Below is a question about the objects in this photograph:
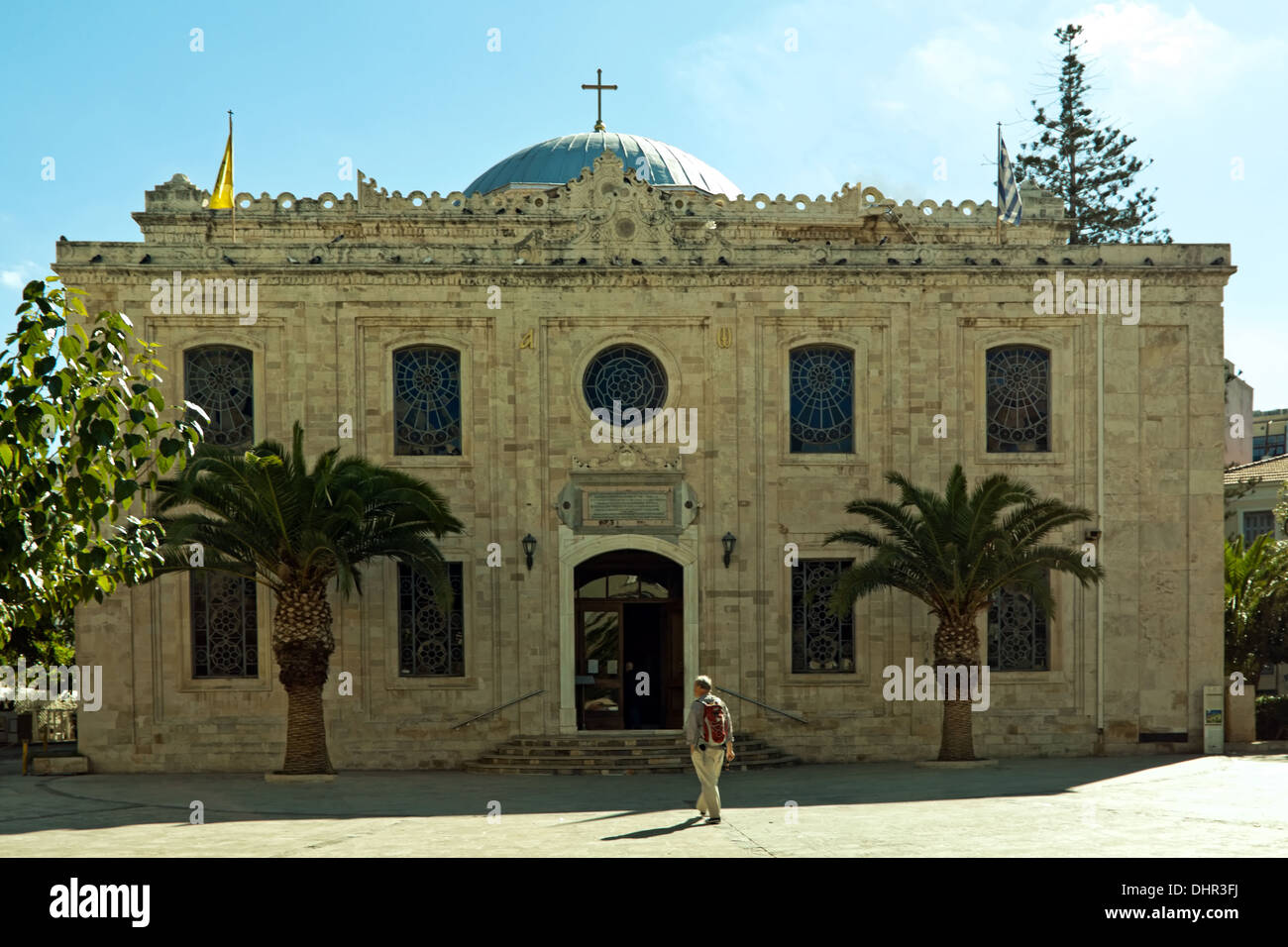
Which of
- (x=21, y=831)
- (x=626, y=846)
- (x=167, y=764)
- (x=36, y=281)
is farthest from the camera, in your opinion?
(x=167, y=764)

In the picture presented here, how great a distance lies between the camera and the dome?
31344 millimetres

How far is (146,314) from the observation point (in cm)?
2342

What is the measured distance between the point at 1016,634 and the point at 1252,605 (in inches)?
247

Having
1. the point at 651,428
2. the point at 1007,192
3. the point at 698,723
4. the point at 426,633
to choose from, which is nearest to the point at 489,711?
the point at 426,633

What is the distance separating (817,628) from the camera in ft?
79.1

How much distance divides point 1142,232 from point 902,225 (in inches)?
851

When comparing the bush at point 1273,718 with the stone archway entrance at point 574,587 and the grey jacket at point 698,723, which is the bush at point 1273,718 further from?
the grey jacket at point 698,723

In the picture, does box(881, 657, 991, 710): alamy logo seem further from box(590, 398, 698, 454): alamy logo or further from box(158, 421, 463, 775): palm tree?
box(158, 421, 463, 775): palm tree

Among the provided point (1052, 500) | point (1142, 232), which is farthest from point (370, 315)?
point (1142, 232)

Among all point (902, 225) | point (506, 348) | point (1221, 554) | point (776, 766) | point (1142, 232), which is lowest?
point (776, 766)

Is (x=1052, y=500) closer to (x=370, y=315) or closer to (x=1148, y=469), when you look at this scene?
(x=1148, y=469)

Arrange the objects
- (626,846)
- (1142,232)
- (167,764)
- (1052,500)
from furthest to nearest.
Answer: (1142,232) → (167,764) → (1052,500) → (626,846)

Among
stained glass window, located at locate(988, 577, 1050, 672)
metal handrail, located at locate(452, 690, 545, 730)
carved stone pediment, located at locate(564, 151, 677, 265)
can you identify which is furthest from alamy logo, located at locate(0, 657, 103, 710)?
stained glass window, located at locate(988, 577, 1050, 672)

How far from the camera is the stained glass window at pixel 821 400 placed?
79.9ft
